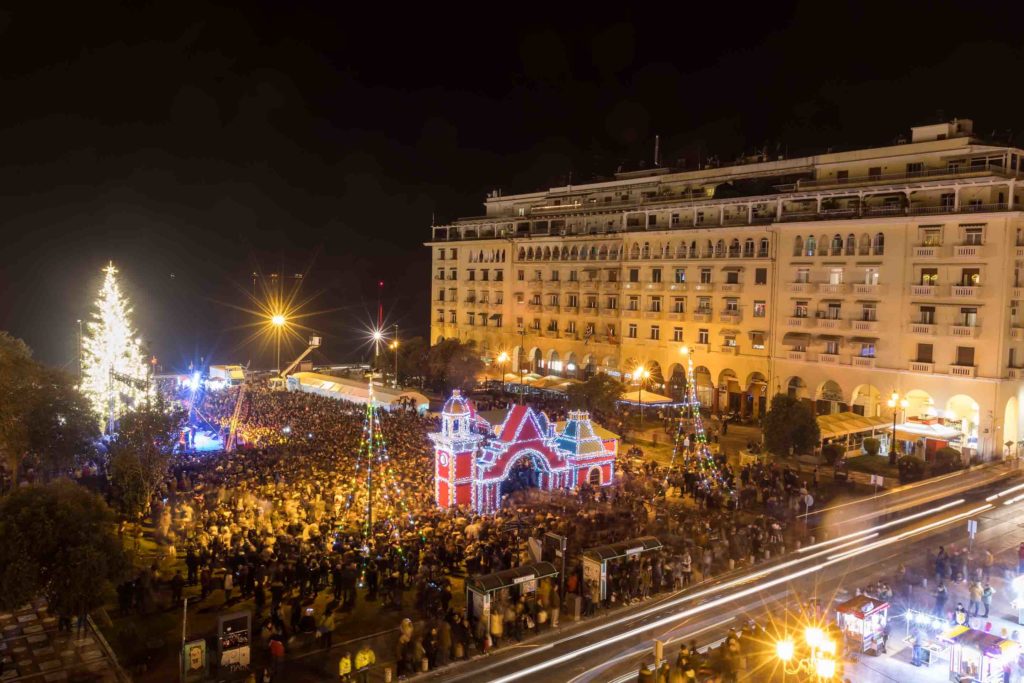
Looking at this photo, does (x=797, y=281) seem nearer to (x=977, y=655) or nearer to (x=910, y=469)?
(x=910, y=469)

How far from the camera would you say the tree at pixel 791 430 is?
33312 mm

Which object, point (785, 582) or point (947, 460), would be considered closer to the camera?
point (785, 582)

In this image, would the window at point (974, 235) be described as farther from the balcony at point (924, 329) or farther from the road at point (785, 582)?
the road at point (785, 582)

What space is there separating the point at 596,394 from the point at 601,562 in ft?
75.9

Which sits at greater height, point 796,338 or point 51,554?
point 796,338

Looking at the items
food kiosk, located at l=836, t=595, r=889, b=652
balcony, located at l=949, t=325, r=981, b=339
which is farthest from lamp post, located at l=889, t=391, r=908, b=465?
food kiosk, located at l=836, t=595, r=889, b=652

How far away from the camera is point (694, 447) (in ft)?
122

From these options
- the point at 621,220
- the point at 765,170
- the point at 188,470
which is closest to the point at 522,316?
the point at 621,220

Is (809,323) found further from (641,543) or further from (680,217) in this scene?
(641,543)

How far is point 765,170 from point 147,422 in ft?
124

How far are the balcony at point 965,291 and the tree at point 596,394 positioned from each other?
16.4 meters

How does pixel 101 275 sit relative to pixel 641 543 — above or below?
above

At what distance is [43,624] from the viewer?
1789 centimetres

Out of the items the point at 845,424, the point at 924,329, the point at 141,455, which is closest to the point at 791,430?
the point at 845,424
